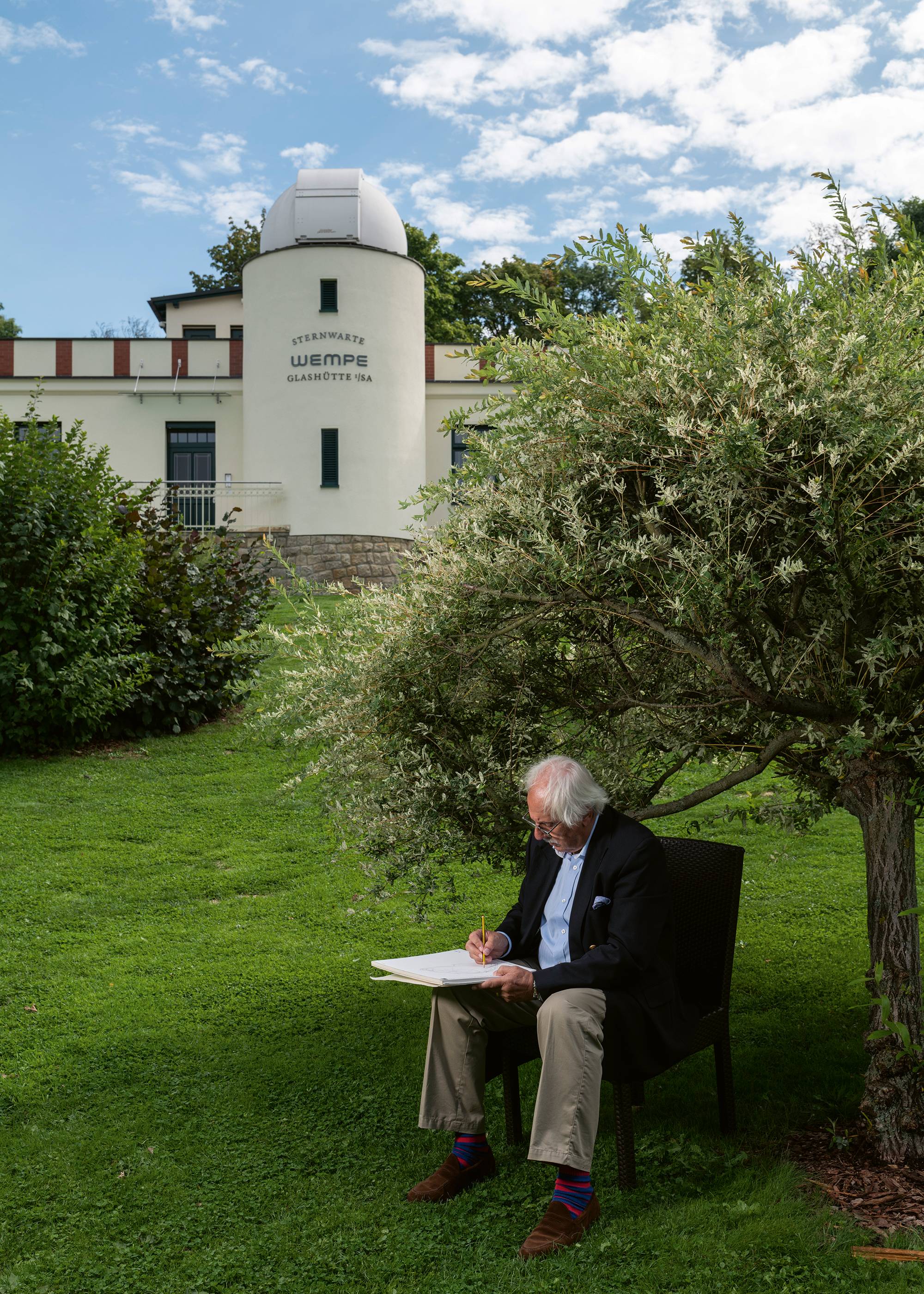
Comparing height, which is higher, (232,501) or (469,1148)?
(232,501)

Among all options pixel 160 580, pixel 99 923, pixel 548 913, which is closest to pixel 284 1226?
pixel 548 913

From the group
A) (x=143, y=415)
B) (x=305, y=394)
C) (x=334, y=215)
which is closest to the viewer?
(x=305, y=394)

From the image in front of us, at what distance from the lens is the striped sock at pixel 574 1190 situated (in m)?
3.59

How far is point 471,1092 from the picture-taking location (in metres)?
3.99

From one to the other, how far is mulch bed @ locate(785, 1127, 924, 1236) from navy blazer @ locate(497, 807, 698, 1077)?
0.65 meters

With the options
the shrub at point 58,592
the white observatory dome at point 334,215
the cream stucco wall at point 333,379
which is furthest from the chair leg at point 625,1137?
the white observatory dome at point 334,215

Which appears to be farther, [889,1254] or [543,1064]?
[543,1064]

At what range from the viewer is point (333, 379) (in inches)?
1027

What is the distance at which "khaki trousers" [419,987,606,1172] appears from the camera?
359cm

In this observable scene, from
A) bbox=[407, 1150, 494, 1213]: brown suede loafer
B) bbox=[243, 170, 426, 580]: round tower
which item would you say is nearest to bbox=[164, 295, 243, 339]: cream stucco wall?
bbox=[243, 170, 426, 580]: round tower

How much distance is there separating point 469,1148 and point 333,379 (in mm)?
23707

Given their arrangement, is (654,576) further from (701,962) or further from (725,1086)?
(725,1086)

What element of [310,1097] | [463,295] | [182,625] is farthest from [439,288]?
[310,1097]

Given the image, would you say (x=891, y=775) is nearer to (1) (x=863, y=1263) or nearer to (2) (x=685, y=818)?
(1) (x=863, y=1263)
